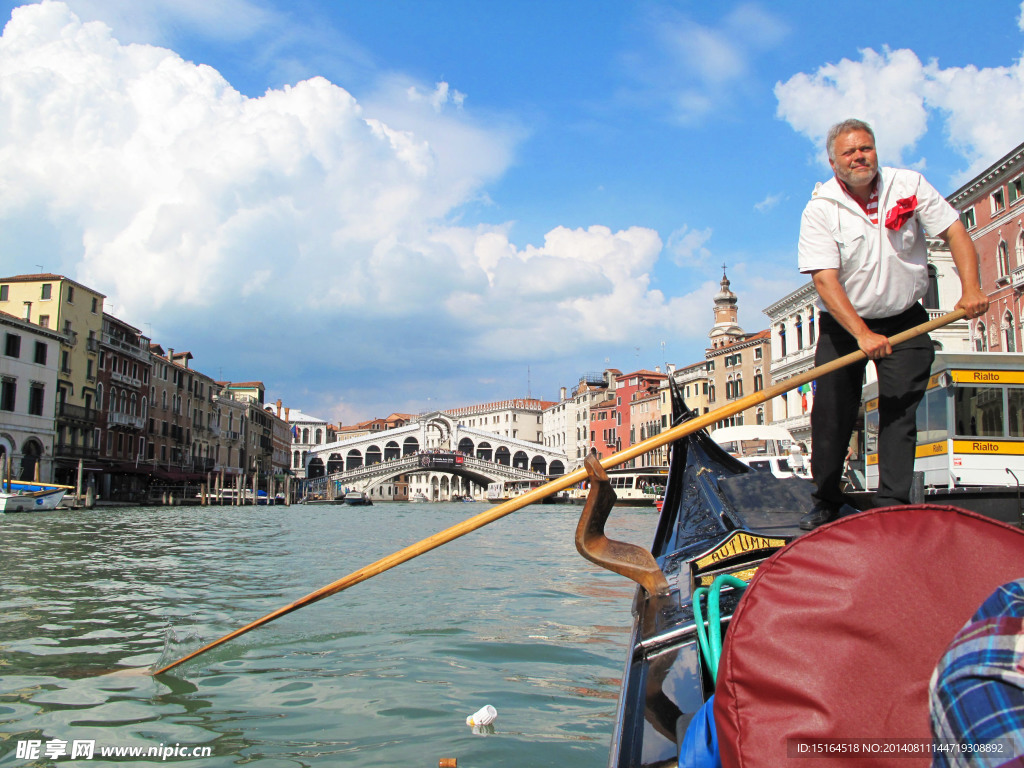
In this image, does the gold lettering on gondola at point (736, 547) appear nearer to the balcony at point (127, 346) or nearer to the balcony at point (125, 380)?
the balcony at point (127, 346)

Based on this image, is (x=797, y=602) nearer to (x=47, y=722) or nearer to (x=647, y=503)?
(x=47, y=722)

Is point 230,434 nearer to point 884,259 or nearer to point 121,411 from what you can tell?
point 121,411

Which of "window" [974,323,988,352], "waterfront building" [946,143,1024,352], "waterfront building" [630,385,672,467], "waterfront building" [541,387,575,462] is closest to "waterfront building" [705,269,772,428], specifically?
"waterfront building" [630,385,672,467]

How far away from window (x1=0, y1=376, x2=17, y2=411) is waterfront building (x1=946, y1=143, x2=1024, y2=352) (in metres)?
17.3

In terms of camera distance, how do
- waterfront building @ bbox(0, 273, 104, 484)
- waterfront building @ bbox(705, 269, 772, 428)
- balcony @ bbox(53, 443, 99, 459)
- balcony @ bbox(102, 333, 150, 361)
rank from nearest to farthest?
balcony @ bbox(53, 443, 99, 459)
waterfront building @ bbox(0, 273, 104, 484)
balcony @ bbox(102, 333, 150, 361)
waterfront building @ bbox(705, 269, 772, 428)

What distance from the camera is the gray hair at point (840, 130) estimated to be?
4.76 feet

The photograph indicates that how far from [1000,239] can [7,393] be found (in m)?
18.2

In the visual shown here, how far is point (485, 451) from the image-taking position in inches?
1790

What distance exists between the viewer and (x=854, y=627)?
62 centimetres

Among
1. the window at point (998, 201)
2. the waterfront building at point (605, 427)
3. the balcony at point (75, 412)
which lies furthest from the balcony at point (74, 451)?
the waterfront building at point (605, 427)

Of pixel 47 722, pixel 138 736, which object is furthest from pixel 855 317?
pixel 47 722

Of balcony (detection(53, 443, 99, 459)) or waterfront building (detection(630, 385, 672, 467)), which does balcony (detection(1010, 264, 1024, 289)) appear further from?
balcony (detection(53, 443, 99, 459))

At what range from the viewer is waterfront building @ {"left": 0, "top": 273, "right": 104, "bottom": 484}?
1748 cm

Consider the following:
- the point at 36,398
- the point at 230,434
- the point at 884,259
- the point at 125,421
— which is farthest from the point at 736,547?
the point at 230,434
